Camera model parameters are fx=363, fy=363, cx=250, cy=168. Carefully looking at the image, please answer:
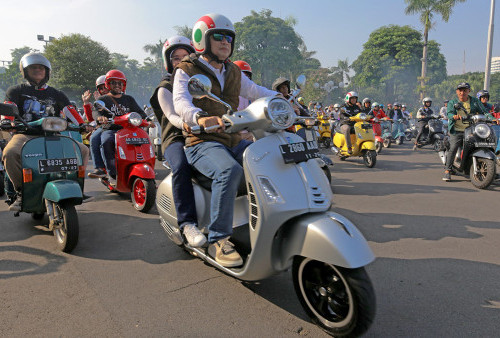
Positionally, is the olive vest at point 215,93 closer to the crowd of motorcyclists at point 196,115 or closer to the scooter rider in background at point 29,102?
the crowd of motorcyclists at point 196,115

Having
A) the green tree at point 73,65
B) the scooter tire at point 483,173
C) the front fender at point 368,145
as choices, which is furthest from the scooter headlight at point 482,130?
the green tree at point 73,65

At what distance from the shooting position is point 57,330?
229 centimetres

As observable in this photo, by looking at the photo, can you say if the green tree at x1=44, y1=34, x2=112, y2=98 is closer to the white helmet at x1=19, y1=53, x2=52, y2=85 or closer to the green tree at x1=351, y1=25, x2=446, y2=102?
the white helmet at x1=19, y1=53, x2=52, y2=85

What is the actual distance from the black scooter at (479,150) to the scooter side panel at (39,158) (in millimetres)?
6384

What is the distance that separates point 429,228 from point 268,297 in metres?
2.59

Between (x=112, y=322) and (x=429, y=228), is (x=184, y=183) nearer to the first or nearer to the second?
(x=112, y=322)

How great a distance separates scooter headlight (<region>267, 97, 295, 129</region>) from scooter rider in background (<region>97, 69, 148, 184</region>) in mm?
3682

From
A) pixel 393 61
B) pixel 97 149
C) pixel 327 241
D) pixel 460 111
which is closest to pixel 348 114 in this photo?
pixel 460 111

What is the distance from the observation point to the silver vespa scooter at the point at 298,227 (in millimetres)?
2018

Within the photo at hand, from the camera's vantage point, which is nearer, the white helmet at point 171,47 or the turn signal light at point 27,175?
the turn signal light at point 27,175

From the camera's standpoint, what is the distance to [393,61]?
2213 inches

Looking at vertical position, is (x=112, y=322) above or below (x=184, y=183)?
below

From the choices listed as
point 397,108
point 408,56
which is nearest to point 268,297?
point 397,108

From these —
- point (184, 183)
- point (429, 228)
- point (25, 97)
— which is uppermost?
point (25, 97)
